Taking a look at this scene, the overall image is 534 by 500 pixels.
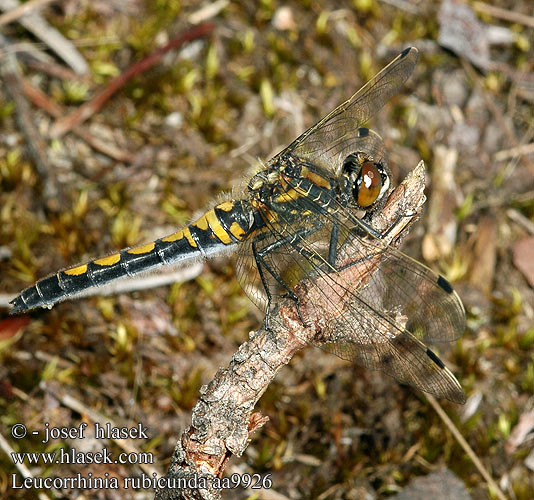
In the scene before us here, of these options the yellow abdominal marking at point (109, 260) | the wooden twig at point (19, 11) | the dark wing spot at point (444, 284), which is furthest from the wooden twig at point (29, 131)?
the dark wing spot at point (444, 284)

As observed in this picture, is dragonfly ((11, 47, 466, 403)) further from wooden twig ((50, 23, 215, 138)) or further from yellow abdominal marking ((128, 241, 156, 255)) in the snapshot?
wooden twig ((50, 23, 215, 138))

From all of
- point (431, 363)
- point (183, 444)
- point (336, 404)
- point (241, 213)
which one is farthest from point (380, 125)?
point (183, 444)

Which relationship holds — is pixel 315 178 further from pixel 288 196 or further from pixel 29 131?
pixel 29 131

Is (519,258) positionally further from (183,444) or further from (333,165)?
(183,444)

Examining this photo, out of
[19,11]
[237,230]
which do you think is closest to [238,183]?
[237,230]

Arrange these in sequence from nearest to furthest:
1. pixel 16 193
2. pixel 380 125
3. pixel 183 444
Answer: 1. pixel 183 444
2. pixel 16 193
3. pixel 380 125

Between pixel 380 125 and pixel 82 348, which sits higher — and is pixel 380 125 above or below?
above

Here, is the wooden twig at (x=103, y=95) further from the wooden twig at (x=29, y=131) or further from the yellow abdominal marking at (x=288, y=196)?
the yellow abdominal marking at (x=288, y=196)
